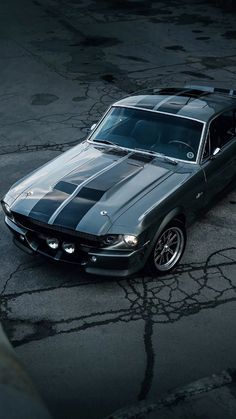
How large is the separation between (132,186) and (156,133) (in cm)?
108

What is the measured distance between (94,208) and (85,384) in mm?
1820

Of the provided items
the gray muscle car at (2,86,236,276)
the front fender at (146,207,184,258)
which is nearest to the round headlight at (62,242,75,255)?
the gray muscle car at (2,86,236,276)

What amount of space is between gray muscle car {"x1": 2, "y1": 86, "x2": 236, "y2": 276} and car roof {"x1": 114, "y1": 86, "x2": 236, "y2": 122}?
0.01m

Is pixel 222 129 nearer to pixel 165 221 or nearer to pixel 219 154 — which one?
pixel 219 154

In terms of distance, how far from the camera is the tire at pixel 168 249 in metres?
6.12

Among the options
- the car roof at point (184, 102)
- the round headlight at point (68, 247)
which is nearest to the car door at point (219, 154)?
the car roof at point (184, 102)

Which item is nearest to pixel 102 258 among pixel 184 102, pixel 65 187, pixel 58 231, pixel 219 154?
pixel 58 231

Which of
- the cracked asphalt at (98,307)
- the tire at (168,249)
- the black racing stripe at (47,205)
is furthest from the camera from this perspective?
the tire at (168,249)

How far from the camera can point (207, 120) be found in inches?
279

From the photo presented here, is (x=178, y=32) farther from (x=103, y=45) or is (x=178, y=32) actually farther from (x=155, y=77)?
(x=155, y=77)

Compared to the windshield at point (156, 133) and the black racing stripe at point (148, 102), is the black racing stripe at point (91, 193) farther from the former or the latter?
the black racing stripe at point (148, 102)

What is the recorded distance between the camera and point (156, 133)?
698 cm

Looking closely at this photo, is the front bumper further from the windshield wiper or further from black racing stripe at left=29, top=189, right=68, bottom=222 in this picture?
the windshield wiper

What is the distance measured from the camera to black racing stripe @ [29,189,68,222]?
5.88 meters
